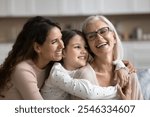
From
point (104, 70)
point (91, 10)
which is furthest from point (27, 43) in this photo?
point (91, 10)

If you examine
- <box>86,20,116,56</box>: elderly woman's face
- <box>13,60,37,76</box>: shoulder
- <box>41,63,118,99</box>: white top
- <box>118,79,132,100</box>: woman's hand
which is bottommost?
<box>118,79,132,100</box>: woman's hand

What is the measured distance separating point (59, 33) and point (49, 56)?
0.07m

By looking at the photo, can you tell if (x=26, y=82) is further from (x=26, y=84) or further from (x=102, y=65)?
(x=102, y=65)

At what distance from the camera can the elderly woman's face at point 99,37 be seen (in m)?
0.98

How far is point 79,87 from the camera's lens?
92 centimetres

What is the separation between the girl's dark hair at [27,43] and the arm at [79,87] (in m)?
0.11

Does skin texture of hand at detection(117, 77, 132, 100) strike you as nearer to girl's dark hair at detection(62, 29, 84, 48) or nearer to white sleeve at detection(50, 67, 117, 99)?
white sleeve at detection(50, 67, 117, 99)

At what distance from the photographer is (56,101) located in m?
0.93

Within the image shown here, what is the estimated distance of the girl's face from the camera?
99 centimetres

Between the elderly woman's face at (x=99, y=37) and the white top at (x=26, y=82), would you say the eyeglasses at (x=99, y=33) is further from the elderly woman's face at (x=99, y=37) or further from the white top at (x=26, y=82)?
the white top at (x=26, y=82)

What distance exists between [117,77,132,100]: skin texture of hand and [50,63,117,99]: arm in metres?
0.03

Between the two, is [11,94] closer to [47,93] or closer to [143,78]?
[47,93]

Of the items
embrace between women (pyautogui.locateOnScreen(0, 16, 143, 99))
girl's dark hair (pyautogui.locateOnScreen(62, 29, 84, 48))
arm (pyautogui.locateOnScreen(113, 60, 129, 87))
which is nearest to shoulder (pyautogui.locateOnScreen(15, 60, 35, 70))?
embrace between women (pyautogui.locateOnScreen(0, 16, 143, 99))

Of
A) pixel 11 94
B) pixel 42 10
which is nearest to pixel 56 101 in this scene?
pixel 11 94
